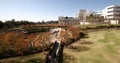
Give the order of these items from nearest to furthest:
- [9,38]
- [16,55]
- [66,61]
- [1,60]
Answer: [66,61], [1,60], [16,55], [9,38]

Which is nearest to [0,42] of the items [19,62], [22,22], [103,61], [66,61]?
[19,62]

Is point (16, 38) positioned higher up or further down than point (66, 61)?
higher up

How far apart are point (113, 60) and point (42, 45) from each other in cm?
1029

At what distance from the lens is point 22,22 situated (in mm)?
91750

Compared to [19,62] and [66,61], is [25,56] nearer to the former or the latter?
[19,62]

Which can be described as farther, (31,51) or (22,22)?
(22,22)

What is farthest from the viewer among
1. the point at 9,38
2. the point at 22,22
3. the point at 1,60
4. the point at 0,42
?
the point at 22,22

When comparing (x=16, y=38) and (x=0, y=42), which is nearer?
(x=0, y=42)

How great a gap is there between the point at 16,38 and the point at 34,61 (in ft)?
24.7

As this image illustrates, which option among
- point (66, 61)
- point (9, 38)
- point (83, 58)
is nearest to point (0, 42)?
point (9, 38)

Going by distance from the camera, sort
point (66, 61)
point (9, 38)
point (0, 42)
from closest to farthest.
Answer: point (66, 61), point (0, 42), point (9, 38)

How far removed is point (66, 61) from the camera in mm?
17406

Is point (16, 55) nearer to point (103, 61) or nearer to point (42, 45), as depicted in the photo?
point (42, 45)

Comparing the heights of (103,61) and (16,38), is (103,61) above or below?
below
